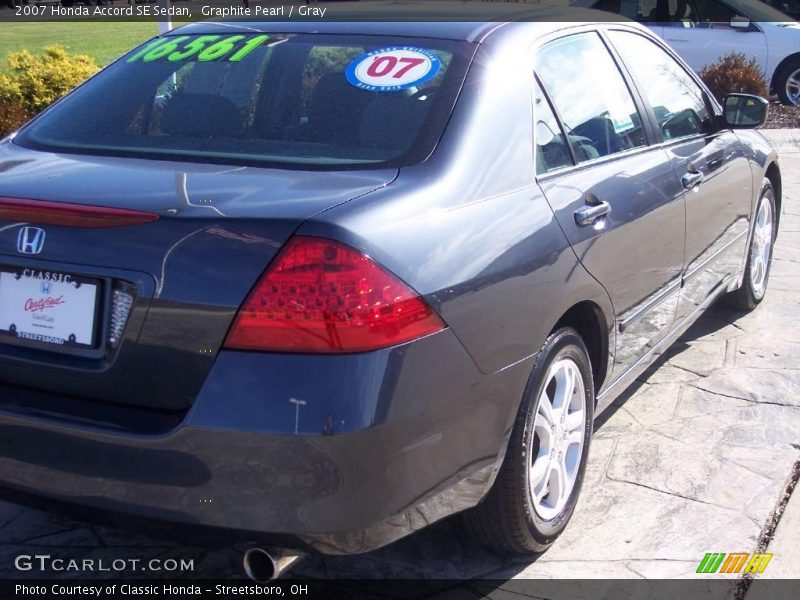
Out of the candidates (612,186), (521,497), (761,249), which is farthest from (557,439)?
(761,249)

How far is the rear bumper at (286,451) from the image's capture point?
2379mm

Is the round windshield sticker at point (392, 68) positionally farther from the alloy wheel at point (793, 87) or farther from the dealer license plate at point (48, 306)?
the alloy wheel at point (793, 87)

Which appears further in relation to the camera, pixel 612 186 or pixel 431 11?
pixel 431 11

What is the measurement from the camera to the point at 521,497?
310 cm

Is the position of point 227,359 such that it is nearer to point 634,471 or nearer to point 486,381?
point 486,381

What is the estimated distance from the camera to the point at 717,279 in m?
4.98

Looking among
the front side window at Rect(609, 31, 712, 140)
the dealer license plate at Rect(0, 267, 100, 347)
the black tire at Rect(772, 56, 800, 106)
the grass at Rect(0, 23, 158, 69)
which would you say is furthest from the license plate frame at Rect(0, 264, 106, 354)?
the grass at Rect(0, 23, 158, 69)

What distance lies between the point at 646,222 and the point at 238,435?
2013mm

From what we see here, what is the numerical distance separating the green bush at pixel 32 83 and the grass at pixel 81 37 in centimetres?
1008

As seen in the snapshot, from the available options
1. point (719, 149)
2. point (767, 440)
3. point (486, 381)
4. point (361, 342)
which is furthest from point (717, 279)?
point (361, 342)

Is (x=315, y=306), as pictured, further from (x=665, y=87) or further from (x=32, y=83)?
(x=32, y=83)

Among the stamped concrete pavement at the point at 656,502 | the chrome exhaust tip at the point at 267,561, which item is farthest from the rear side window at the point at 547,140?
the chrome exhaust tip at the point at 267,561

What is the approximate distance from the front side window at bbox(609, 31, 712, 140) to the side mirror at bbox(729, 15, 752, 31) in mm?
9283

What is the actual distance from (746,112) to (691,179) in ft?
2.93
